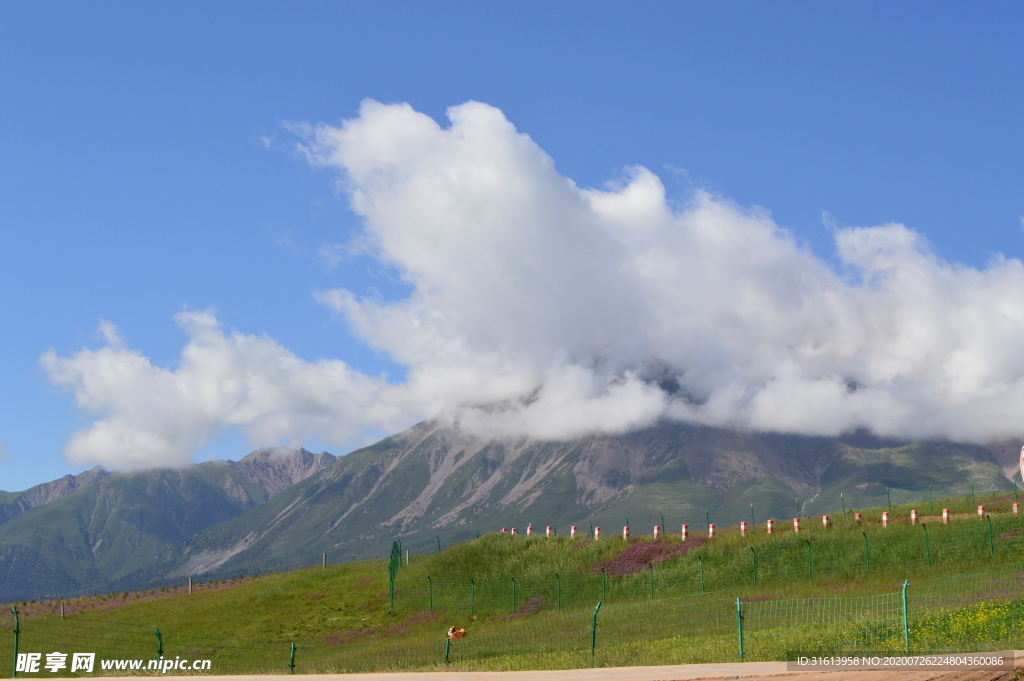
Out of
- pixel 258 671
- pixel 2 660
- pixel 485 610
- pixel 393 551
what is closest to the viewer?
pixel 258 671

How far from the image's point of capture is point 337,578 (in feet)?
228

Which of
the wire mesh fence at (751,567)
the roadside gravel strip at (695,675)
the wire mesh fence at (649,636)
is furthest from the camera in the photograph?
→ the wire mesh fence at (751,567)

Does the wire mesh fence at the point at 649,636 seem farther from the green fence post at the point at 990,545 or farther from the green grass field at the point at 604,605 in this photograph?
the green fence post at the point at 990,545

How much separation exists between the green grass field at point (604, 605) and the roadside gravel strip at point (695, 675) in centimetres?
258

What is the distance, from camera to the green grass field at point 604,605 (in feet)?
103

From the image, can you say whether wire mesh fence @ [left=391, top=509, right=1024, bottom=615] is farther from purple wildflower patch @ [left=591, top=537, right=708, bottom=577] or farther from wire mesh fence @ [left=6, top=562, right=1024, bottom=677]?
wire mesh fence @ [left=6, top=562, right=1024, bottom=677]

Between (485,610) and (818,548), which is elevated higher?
(818,548)

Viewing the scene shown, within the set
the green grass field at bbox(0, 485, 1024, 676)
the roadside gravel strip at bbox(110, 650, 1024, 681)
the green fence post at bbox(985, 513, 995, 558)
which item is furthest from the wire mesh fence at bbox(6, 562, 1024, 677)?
the green fence post at bbox(985, 513, 995, 558)

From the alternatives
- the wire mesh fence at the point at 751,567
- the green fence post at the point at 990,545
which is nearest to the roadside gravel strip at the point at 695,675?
the wire mesh fence at the point at 751,567

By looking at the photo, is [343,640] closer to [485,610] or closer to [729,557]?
[485,610]

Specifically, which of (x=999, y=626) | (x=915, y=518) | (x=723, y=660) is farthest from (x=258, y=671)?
(x=915, y=518)

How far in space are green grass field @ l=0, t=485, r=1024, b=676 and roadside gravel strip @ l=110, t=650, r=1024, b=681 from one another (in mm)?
2579

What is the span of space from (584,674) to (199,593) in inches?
2030

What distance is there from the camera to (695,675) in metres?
24.0
